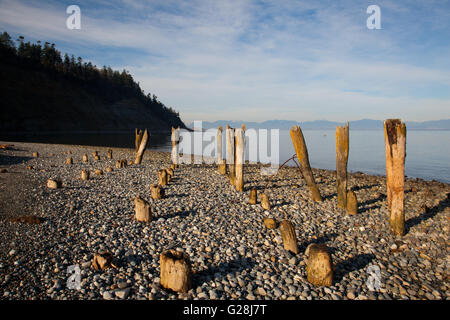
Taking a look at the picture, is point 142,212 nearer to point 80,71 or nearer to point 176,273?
point 176,273

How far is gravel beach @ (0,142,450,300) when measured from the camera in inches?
192

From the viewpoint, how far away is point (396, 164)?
7.21 m

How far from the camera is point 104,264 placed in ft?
17.0

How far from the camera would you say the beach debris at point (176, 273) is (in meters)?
4.63

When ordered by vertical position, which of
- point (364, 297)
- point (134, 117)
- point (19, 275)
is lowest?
point (364, 297)

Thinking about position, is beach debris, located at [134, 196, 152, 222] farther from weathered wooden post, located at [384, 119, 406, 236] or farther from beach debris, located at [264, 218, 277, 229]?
weathered wooden post, located at [384, 119, 406, 236]

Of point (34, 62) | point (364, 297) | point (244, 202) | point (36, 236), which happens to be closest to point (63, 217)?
point (36, 236)

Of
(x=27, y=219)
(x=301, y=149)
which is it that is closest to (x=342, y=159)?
(x=301, y=149)

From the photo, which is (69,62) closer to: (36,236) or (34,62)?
(34,62)

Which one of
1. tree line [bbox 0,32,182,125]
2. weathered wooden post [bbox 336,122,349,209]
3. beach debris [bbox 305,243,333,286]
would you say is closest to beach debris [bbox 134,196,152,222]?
beach debris [bbox 305,243,333,286]

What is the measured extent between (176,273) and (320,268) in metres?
2.69

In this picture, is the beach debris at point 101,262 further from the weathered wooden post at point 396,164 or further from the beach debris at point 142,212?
the weathered wooden post at point 396,164

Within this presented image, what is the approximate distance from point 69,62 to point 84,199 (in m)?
93.3

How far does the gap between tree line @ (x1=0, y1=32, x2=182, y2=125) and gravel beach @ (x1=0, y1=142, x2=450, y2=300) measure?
7729cm
